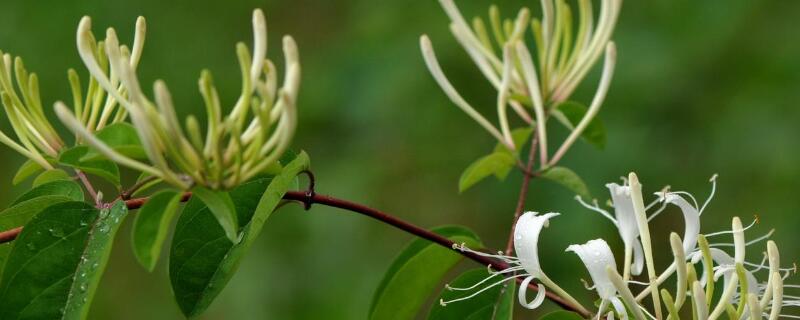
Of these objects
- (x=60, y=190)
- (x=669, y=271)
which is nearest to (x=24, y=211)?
(x=60, y=190)

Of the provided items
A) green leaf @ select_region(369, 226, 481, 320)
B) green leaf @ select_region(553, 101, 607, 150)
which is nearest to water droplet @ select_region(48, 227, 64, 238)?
green leaf @ select_region(369, 226, 481, 320)

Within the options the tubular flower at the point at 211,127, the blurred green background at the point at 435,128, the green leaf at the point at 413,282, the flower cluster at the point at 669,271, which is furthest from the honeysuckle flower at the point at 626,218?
the blurred green background at the point at 435,128

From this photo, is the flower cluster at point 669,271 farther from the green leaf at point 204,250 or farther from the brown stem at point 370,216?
the green leaf at point 204,250

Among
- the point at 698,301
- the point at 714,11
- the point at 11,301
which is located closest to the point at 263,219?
the point at 11,301

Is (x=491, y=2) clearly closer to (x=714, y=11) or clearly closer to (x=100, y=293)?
(x=714, y=11)

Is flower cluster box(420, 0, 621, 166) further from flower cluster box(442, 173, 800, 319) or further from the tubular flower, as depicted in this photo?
the tubular flower

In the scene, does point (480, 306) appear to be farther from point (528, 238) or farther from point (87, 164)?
point (87, 164)
